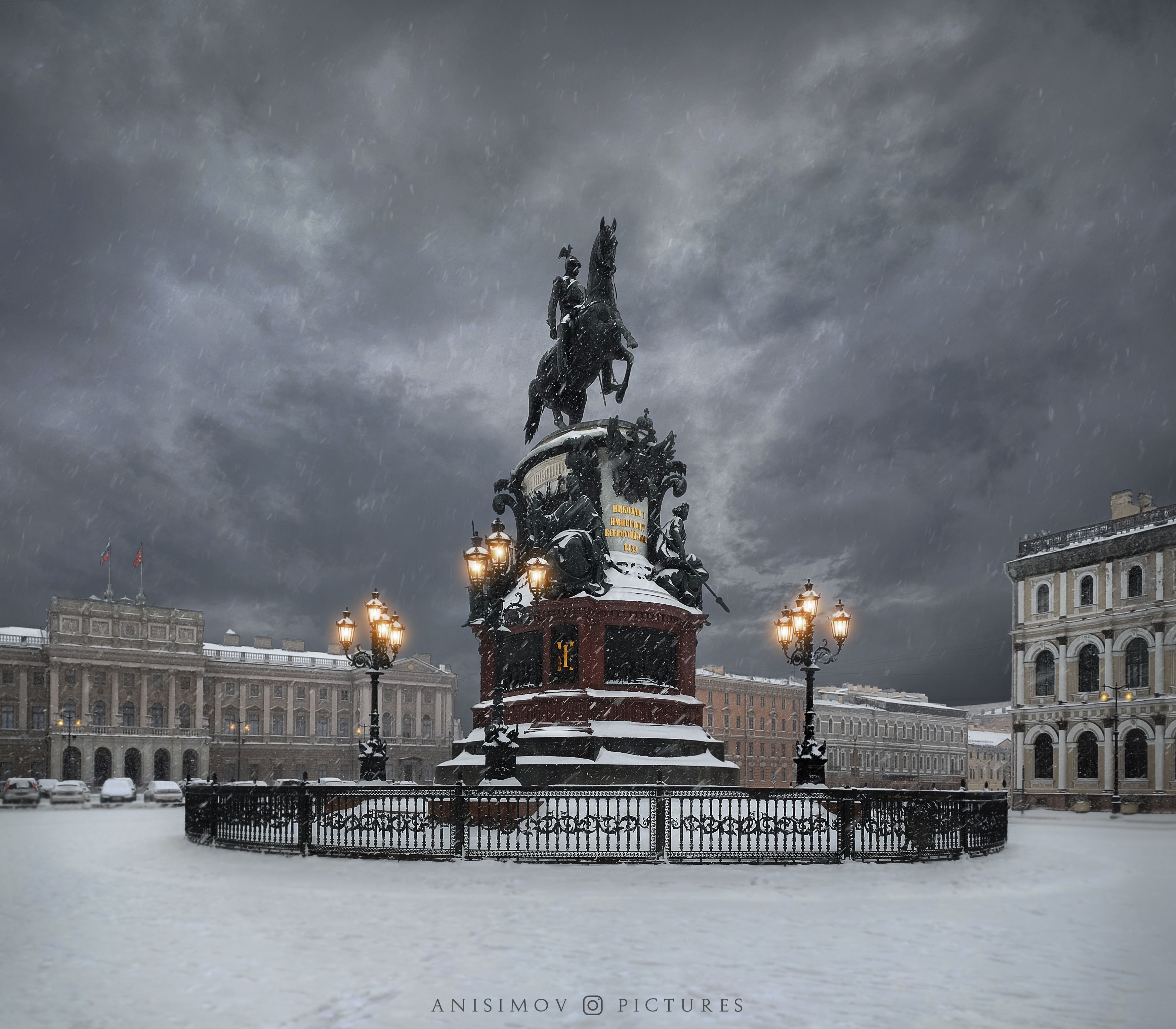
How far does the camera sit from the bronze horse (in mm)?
26266

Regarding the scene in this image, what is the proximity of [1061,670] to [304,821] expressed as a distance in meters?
46.5

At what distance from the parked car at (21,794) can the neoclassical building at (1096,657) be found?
158 ft

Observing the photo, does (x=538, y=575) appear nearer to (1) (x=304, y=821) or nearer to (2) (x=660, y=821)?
(2) (x=660, y=821)

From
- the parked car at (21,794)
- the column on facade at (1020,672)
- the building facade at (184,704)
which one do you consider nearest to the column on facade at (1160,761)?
the column on facade at (1020,672)

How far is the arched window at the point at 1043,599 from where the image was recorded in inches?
2077

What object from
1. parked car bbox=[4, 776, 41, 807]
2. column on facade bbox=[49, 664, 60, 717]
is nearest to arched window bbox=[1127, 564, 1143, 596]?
parked car bbox=[4, 776, 41, 807]

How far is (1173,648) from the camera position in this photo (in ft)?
148

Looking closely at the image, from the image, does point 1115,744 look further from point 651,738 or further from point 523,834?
point 523,834

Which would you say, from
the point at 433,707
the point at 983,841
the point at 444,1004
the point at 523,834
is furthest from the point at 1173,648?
the point at 433,707

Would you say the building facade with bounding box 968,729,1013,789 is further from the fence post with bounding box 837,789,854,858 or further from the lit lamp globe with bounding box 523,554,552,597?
the fence post with bounding box 837,789,854,858

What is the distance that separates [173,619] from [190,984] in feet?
306

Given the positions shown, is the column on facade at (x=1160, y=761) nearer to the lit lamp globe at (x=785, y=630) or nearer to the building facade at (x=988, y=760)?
the lit lamp globe at (x=785, y=630)

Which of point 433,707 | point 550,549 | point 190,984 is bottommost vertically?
point 433,707

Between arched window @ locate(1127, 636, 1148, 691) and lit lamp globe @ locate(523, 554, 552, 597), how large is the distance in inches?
1586
